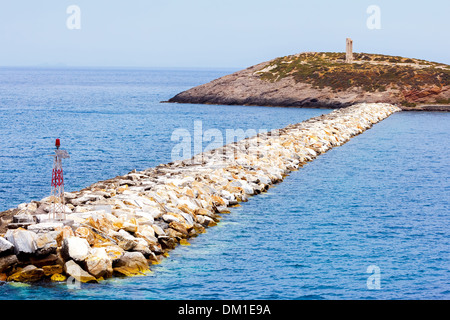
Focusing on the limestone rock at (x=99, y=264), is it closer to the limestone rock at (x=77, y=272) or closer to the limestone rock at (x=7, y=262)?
the limestone rock at (x=77, y=272)

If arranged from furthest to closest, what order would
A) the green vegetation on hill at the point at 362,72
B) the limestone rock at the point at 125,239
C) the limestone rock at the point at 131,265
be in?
the green vegetation on hill at the point at 362,72, the limestone rock at the point at 125,239, the limestone rock at the point at 131,265

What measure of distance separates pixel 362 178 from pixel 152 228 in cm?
1350

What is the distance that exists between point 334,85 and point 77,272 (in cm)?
7456

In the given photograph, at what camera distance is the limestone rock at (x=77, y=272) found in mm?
13016

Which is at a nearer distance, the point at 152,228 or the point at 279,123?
the point at 152,228

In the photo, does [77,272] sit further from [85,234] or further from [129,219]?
[129,219]

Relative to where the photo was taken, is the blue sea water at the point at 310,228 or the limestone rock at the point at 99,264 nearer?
the blue sea water at the point at 310,228

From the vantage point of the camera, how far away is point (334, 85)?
84.3 metres

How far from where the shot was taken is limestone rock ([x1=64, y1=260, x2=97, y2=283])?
13016 millimetres

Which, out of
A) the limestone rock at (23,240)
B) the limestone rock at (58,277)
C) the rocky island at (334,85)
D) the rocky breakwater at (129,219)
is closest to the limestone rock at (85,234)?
the rocky breakwater at (129,219)

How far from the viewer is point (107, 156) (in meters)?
37.5

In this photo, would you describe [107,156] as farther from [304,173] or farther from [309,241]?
[309,241]

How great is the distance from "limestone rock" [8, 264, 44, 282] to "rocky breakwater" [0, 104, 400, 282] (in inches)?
0.8
